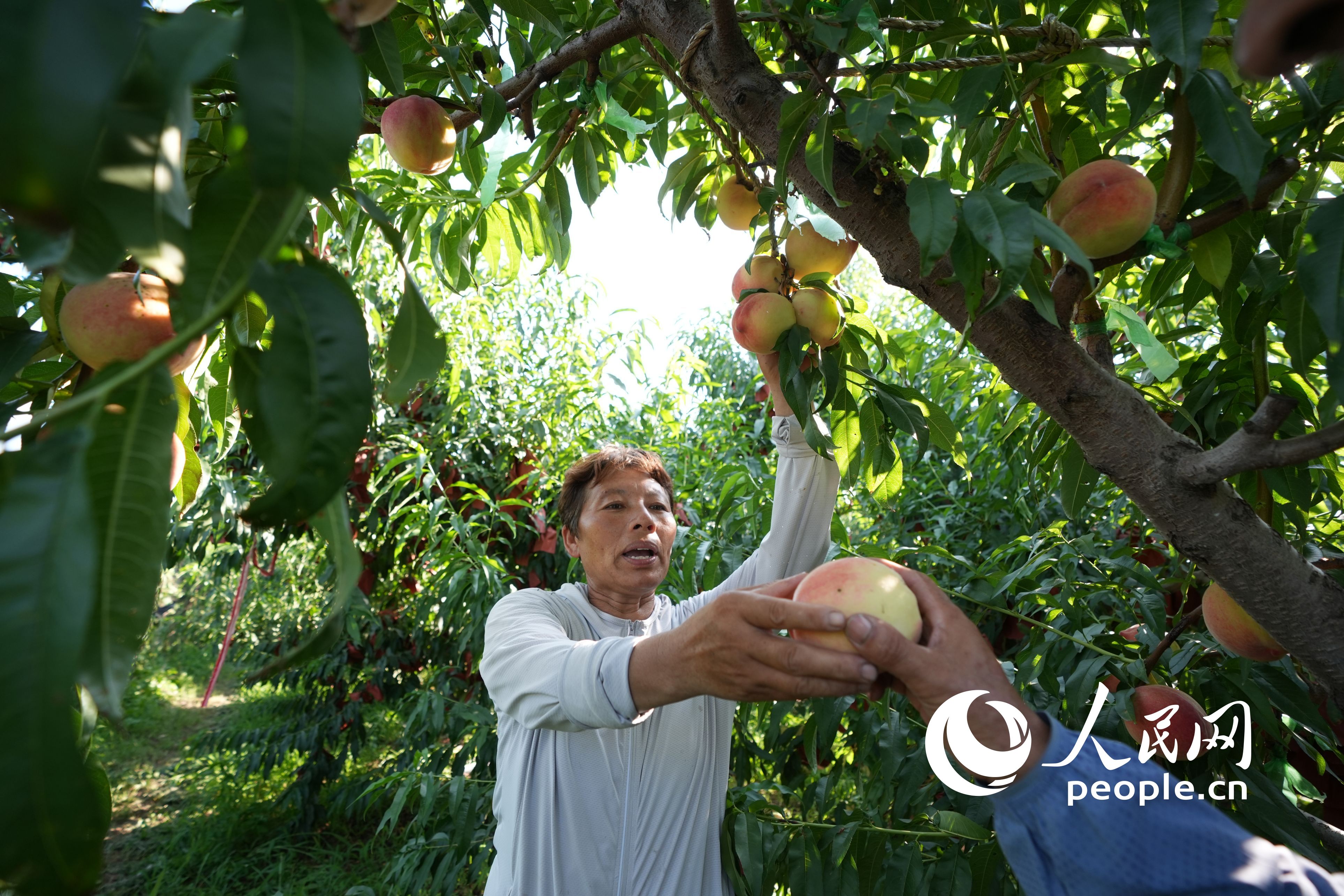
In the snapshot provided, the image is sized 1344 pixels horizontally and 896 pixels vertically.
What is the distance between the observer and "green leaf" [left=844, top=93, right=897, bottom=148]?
30.9 inches

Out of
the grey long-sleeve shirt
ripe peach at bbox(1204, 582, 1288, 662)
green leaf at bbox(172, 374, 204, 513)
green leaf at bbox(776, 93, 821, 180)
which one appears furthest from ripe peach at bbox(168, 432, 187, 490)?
ripe peach at bbox(1204, 582, 1288, 662)

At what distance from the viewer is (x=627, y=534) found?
1729 mm

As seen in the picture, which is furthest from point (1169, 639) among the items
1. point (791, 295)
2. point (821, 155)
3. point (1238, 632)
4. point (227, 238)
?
point (227, 238)

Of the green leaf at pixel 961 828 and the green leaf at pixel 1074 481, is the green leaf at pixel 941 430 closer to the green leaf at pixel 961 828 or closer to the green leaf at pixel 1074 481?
the green leaf at pixel 1074 481

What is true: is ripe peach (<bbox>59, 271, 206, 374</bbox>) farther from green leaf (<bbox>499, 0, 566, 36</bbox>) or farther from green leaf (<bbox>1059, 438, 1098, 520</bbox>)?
green leaf (<bbox>1059, 438, 1098, 520</bbox>)

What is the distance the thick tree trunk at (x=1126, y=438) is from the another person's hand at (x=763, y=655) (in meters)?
0.38

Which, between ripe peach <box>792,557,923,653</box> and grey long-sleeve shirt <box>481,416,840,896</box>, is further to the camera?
grey long-sleeve shirt <box>481,416,840,896</box>

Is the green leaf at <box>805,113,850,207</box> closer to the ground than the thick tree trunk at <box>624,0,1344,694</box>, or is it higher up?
higher up

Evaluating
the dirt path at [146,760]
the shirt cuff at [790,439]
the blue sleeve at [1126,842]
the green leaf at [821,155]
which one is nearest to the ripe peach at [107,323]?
the green leaf at [821,155]

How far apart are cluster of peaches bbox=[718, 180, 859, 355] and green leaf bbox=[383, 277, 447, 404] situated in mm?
725

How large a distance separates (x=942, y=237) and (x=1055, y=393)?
31 centimetres

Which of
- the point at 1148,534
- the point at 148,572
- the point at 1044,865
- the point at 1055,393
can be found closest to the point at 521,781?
the point at 1044,865

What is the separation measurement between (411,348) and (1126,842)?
0.76m

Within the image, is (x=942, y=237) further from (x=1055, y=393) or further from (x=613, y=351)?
(x=613, y=351)
